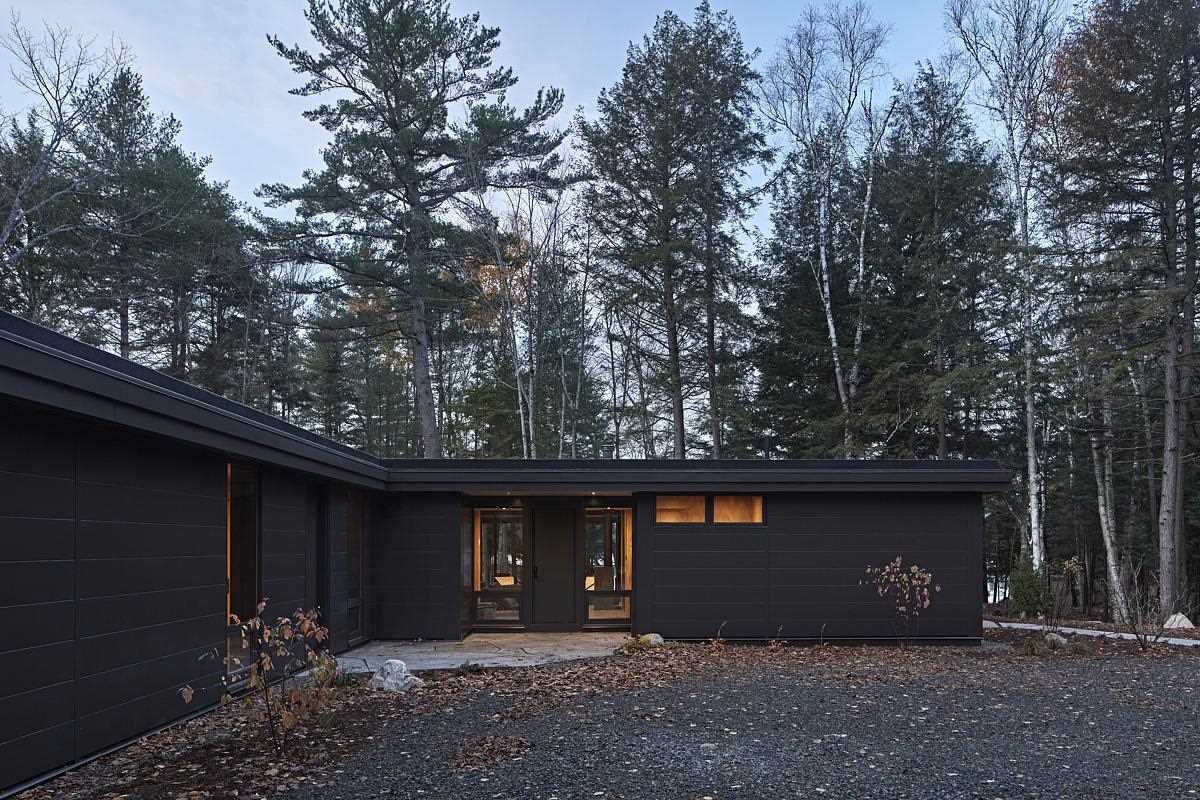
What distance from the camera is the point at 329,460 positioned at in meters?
8.57

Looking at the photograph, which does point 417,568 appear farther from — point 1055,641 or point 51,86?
point 51,86

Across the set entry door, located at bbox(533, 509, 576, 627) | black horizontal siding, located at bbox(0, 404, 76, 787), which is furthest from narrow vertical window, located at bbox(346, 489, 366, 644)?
black horizontal siding, located at bbox(0, 404, 76, 787)

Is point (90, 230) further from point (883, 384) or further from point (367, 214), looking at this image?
point (883, 384)

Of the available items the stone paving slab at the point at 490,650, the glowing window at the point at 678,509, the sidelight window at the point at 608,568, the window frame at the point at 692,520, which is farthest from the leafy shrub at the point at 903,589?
the sidelight window at the point at 608,568

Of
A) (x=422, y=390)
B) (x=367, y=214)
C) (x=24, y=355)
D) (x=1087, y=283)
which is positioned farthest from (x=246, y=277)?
(x=1087, y=283)

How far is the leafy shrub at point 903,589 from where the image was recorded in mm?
10672

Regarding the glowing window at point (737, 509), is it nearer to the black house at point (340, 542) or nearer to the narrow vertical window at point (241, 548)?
Result: the black house at point (340, 542)

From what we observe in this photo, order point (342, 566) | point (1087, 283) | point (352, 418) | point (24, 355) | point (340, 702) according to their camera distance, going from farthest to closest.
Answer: point (352, 418) < point (1087, 283) < point (342, 566) < point (340, 702) < point (24, 355)

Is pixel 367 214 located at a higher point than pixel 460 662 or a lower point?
higher

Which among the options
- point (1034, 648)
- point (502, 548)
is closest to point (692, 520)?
point (502, 548)

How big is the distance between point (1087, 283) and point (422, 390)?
12.2 m

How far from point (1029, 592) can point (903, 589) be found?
14.1ft

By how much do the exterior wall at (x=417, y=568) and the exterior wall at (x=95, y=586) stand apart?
463 centimetres

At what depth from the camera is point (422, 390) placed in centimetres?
1744
